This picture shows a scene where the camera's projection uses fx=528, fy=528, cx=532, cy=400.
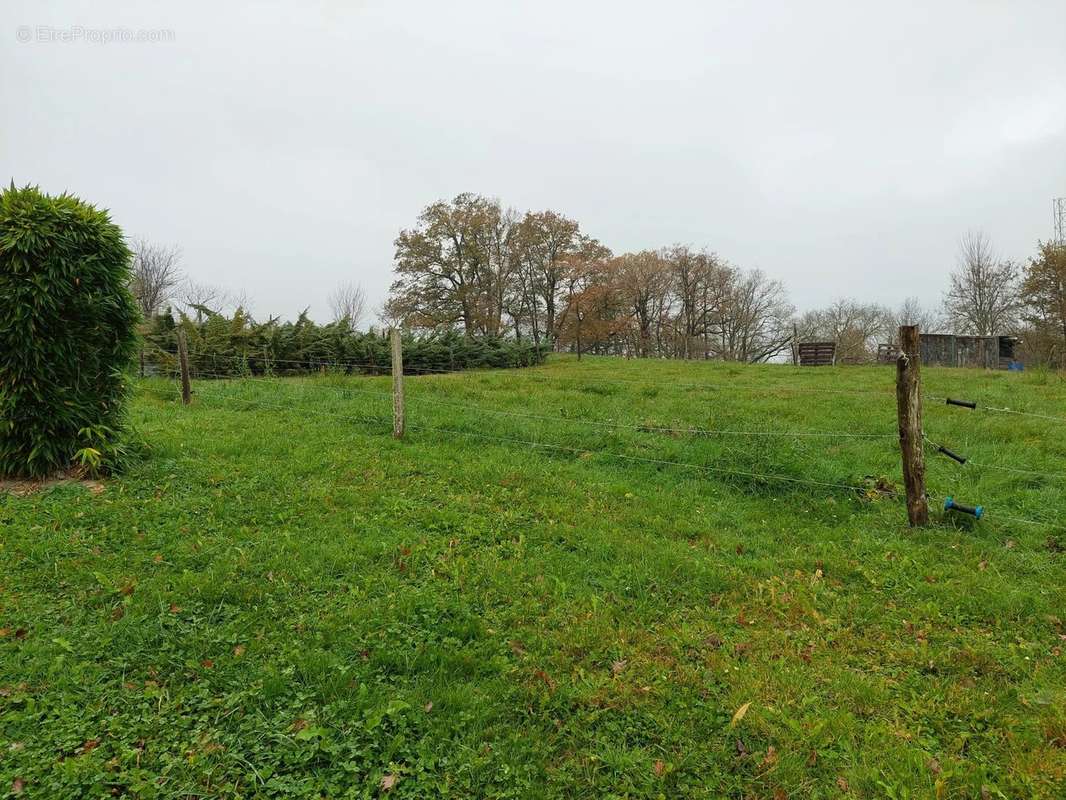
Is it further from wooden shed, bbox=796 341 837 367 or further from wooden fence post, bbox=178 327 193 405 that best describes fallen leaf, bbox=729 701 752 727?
wooden shed, bbox=796 341 837 367

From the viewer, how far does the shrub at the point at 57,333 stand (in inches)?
201

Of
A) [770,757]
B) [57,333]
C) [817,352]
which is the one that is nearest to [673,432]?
[770,757]

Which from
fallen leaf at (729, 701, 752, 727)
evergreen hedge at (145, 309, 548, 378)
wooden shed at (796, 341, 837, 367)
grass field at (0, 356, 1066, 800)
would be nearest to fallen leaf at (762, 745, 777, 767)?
grass field at (0, 356, 1066, 800)

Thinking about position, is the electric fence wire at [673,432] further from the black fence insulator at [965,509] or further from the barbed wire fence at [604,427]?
the black fence insulator at [965,509]

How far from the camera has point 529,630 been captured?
3.38m

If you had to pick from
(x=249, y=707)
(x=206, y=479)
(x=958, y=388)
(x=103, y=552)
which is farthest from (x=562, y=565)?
(x=958, y=388)

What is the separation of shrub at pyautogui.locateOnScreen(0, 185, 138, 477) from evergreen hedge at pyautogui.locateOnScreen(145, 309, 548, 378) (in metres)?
5.40

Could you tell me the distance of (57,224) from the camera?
5328 millimetres

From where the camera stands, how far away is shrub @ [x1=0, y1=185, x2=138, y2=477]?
5.11 meters

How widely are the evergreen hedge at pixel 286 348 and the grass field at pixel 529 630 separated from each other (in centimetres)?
786

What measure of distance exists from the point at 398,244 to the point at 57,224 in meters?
30.1

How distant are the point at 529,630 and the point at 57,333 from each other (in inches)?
219

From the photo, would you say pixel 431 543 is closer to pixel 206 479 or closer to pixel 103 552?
pixel 103 552

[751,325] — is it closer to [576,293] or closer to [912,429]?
[576,293]
